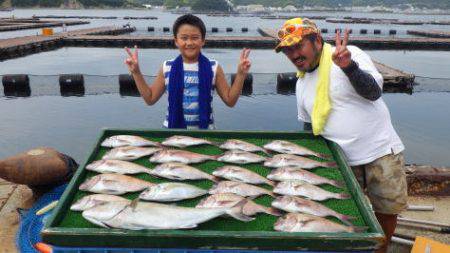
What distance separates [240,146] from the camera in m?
3.68

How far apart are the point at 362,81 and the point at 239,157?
1255mm

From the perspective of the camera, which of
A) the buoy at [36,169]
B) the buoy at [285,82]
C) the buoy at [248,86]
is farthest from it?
the buoy at [285,82]

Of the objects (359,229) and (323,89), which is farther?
(323,89)

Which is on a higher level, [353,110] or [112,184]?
[353,110]

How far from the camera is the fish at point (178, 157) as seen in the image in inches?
132

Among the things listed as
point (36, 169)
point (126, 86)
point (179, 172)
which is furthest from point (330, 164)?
point (126, 86)

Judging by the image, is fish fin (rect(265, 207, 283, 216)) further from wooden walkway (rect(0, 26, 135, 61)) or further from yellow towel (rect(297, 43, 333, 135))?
wooden walkway (rect(0, 26, 135, 61))

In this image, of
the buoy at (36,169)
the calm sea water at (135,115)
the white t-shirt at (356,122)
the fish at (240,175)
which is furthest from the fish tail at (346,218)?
the calm sea water at (135,115)

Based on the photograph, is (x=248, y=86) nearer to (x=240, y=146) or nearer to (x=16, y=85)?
(x=16, y=85)

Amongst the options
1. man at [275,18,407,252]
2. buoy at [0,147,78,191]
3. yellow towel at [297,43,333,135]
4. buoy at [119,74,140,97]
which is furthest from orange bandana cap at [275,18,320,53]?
buoy at [119,74,140,97]

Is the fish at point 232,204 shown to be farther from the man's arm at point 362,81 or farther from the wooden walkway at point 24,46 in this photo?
the wooden walkway at point 24,46

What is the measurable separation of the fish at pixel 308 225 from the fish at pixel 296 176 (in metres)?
0.68

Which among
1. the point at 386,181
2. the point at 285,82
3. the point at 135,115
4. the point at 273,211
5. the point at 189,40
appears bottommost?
the point at 135,115

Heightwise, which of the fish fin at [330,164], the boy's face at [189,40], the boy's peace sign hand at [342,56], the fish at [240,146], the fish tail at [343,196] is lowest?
the fish tail at [343,196]
